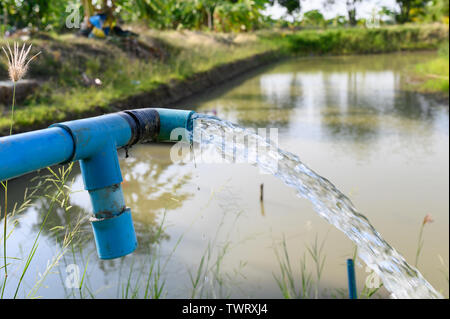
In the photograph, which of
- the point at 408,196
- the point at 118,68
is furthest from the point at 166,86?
the point at 408,196

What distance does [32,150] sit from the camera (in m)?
0.79

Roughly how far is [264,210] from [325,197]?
2174mm

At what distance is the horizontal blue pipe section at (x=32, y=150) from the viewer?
0.75m

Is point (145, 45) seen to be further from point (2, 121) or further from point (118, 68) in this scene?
point (2, 121)

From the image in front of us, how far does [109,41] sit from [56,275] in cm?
935

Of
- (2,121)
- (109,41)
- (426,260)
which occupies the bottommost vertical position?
(426,260)

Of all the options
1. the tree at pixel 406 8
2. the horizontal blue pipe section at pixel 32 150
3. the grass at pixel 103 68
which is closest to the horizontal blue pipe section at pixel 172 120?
the horizontal blue pipe section at pixel 32 150

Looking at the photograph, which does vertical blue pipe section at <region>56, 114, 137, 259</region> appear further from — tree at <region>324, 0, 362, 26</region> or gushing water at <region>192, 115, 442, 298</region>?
tree at <region>324, 0, 362, 26</region>

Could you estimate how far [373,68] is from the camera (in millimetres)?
16047

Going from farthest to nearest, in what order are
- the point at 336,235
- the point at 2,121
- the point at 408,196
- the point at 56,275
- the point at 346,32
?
the point at 346,32 → the point at 2,121 → the point at 408,196 → the point at 336,235 → the point at 56,275

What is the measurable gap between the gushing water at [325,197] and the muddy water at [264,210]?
310 mm

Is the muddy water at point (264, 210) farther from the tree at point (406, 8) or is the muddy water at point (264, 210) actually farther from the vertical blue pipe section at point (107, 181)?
the tree at point (406, 8)

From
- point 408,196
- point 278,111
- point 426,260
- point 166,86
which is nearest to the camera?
point 426,260

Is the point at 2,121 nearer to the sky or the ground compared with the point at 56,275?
nearer to the sky
